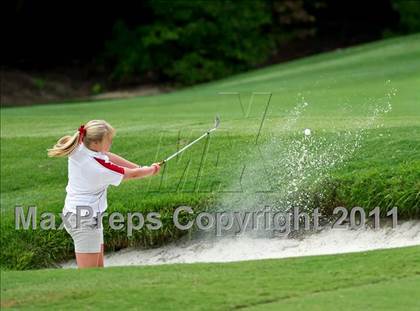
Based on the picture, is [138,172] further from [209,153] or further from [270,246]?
[209,153]

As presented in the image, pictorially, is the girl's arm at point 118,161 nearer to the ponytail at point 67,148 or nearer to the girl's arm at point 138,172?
the girl's arm at point 138,172

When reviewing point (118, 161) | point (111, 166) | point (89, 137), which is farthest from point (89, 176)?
point (118, 161)

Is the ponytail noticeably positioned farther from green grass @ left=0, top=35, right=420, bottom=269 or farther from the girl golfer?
green grass @ left=0, top=35, right=420, bottom=269

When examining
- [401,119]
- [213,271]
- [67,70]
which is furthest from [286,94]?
[67,70]

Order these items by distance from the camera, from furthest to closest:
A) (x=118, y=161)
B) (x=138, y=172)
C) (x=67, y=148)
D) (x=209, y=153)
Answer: (x=209, y=153) → (x=118, y=161) → (x=138, y=172) → (x=67, y=148)

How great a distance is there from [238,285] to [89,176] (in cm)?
191

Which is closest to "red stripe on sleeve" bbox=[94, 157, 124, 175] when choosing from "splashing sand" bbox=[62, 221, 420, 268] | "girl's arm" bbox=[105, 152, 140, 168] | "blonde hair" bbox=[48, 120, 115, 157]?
"blonde hair" bbox=[48, 120, 115, 157]

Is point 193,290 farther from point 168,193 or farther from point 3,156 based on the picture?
point 3,156

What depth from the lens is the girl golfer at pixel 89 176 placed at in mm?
9055

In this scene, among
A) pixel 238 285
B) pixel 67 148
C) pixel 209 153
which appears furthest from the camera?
pixel 209 153

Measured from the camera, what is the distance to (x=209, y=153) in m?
13.7

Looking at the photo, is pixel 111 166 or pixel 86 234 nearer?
pixel 111 166

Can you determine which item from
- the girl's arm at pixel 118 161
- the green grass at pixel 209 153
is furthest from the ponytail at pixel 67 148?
the green grass at pixel 209 153

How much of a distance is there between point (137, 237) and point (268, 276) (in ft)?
13.1
